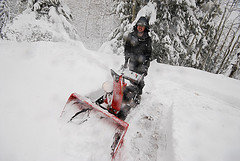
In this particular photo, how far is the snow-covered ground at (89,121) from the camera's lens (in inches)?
82.3

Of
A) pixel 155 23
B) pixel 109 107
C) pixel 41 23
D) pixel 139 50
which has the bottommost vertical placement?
pixel 109 107

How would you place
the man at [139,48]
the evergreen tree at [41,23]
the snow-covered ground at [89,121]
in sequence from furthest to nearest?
the evergreen tree at [41,23] → the man at [139,48] → the snow-covered ground at [89,121]

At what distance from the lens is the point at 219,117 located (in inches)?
116

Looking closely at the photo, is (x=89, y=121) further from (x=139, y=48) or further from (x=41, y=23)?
(x=41, y=23)

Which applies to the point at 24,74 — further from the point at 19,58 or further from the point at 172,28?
the point at 172,28

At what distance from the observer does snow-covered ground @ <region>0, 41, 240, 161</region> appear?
2090mm

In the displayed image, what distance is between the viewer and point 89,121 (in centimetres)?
251

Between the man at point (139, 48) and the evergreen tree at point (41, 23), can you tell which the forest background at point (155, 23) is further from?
the man at point (139, 48)

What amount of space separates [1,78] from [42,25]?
19.6ft

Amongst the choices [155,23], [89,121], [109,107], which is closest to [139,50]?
[109,107]

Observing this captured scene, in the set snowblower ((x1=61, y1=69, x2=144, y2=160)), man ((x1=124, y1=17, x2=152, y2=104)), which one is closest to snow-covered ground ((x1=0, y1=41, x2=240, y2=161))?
snowblower ((x1=61, y1=69, x2=144, y2=160))

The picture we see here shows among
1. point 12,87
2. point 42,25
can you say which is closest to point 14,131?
point 12,87

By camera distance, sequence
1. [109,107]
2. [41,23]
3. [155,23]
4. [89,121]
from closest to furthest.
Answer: [89,121], [109,107], [155,23], [41,23]

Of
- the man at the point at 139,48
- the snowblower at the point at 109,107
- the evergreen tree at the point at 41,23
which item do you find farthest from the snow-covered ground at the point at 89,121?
Result: the evergreen tree at the point at 41,23
